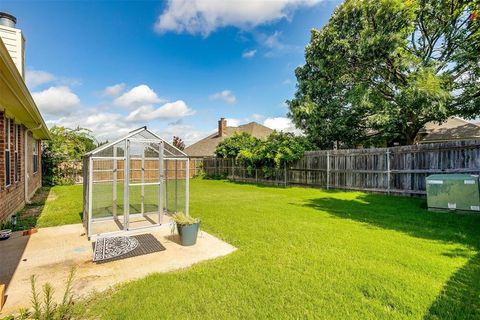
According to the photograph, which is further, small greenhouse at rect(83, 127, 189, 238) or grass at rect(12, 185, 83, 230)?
grass at rect(12, 185, 83, 230)

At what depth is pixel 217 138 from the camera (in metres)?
30.1

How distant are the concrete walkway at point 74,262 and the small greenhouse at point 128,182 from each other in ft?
2.25

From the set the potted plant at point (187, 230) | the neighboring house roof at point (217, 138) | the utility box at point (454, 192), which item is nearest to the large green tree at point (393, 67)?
the utility box at point (454, 192)

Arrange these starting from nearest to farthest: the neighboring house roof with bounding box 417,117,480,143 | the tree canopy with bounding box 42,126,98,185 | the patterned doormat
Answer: the patterned doormat, the neighboring house roof with bounding box 417,117,480,143, the tree canopy with bounding box 42,126,98,185

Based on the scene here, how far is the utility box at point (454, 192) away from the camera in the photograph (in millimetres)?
6715

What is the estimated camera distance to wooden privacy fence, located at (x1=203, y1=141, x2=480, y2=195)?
8.74 meters

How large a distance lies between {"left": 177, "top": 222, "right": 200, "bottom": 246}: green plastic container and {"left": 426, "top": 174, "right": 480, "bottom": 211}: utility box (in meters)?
6.89

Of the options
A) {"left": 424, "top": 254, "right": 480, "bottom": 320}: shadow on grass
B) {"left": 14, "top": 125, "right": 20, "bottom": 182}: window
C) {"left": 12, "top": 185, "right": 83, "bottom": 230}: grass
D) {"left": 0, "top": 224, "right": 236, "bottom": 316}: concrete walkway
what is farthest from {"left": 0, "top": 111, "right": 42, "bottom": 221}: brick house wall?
{"left": 424, "top": 254, "right": 480, "bottom": 320}: shadow on grass

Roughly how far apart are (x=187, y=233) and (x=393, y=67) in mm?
13141

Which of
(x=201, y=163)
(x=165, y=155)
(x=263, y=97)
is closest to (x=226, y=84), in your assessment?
(x=263, y=97)

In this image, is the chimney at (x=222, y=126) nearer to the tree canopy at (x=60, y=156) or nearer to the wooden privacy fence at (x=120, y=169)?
the wooden privacy fence at (x=120, y=169)

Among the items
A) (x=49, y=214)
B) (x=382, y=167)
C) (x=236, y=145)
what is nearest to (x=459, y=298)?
(x=382, y=167)

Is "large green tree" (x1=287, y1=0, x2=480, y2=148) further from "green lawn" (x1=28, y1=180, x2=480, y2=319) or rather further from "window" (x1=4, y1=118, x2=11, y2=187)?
"window" (x1=4, y1=118, x2=11, y2=187)

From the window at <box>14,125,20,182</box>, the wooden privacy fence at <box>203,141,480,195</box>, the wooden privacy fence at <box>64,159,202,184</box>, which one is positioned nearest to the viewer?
the wooden privacy fence at <box>64,159,202,184</box>
